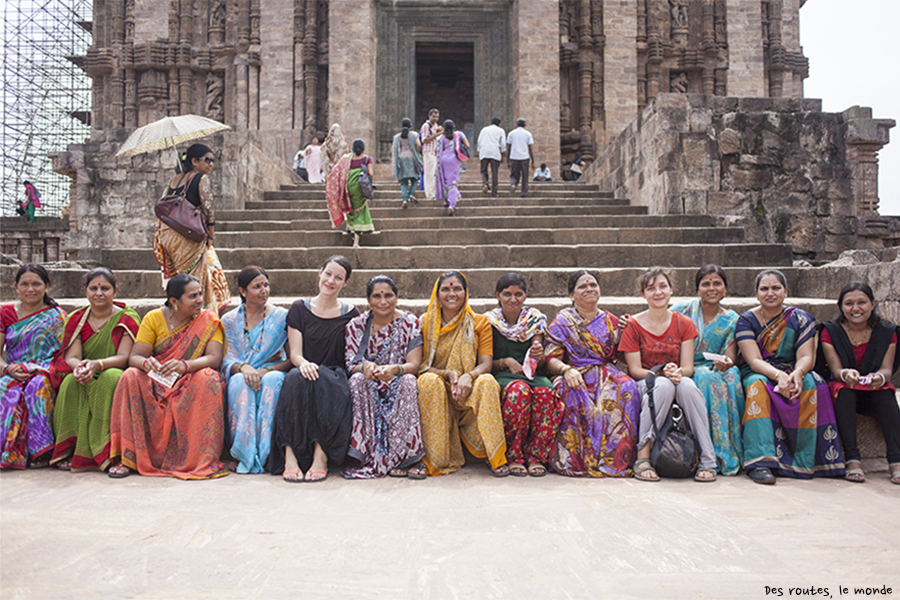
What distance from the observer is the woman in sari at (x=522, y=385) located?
10.6 feet

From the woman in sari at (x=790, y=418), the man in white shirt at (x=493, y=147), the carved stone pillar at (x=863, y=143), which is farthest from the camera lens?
the man in white shirt at (x=493, y=147)

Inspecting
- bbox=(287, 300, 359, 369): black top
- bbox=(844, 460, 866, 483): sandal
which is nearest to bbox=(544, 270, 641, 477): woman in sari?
bbox=(844, 460, 866, 483): sandal

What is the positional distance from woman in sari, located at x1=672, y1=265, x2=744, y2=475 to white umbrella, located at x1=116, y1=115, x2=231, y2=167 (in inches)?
151

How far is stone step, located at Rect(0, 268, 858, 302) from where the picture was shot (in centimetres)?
560

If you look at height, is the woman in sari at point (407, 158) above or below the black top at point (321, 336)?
above

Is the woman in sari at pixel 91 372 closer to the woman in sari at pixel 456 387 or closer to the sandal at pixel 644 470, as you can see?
the woman in sari at pixel 456 387

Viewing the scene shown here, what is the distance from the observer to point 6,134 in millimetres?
22031

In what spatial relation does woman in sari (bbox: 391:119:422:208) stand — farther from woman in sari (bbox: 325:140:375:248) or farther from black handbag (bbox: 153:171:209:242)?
black handbag (bbox: 153:171:209:242)

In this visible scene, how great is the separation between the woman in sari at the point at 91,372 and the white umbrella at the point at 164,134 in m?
1.50

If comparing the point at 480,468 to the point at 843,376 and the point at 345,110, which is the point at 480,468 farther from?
the point at 345,110

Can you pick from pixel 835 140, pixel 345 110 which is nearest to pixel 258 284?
pixel 835 140

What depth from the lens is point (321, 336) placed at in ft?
11.2

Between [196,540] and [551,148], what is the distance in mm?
12564

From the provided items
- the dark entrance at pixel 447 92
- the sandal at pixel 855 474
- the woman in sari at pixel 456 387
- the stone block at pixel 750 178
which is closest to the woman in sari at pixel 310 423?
the woman in sari at pixel 456 387
